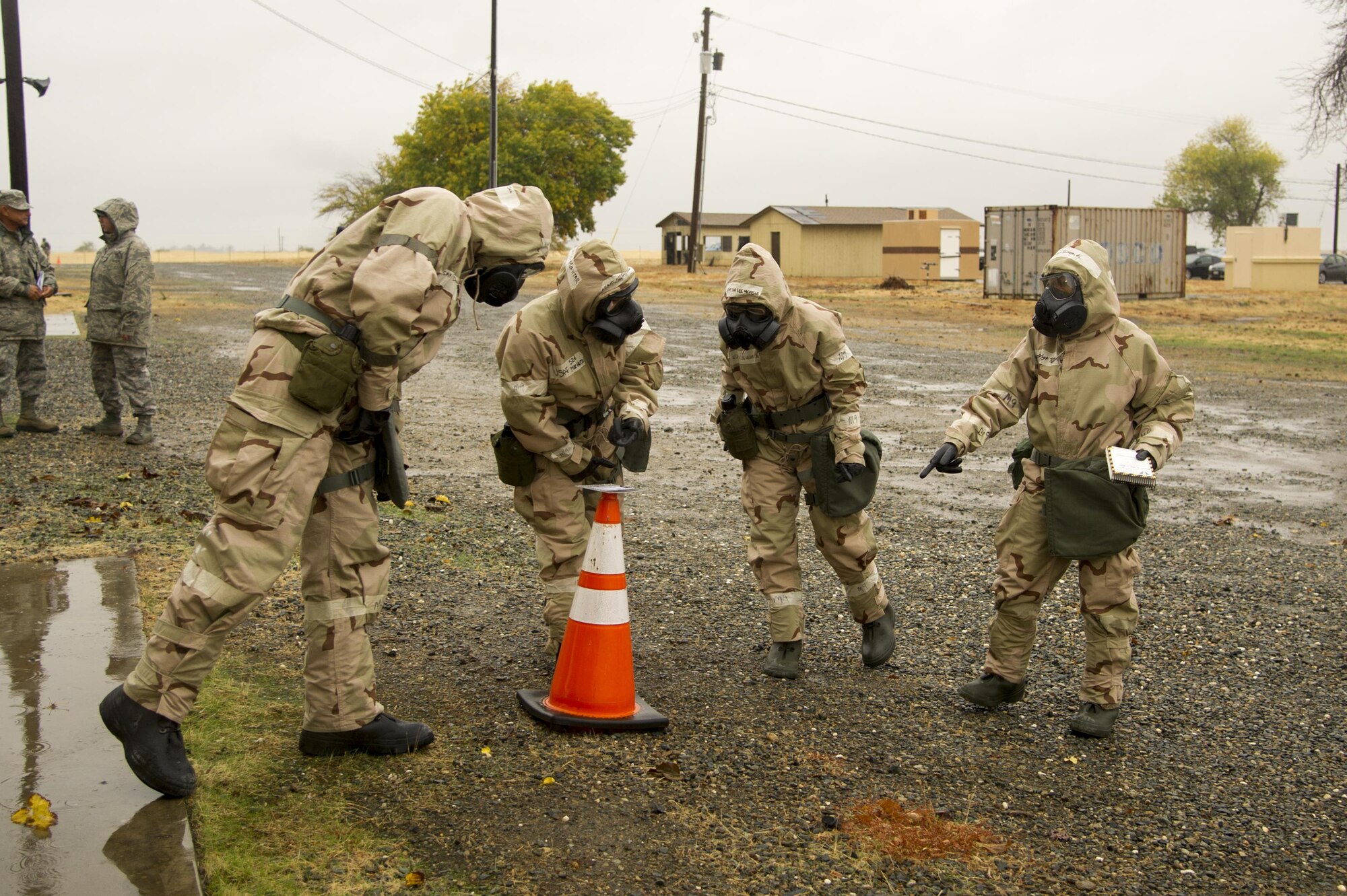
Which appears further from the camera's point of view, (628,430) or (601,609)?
(628,430)

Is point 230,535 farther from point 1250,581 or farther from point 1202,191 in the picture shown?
point 1202,191

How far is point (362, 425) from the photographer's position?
13.3 feet

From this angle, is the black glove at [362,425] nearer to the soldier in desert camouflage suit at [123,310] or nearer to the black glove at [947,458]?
the black glove at [947,458]

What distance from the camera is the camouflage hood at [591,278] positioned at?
15.6 ft

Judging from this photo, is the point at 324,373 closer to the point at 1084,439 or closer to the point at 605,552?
the point at 605,552

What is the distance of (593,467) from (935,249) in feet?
149

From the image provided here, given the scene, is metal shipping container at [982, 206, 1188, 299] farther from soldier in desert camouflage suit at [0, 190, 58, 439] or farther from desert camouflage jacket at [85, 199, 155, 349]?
soldier in desert camouflage suit at [0, 190, 58, 439]

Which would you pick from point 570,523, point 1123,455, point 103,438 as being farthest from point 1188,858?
point 103,438

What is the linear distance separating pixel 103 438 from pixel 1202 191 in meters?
90.6

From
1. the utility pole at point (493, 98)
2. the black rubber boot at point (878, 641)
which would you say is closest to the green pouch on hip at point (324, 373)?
the black rubber boot at point (878, 641)

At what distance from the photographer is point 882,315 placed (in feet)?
98.5

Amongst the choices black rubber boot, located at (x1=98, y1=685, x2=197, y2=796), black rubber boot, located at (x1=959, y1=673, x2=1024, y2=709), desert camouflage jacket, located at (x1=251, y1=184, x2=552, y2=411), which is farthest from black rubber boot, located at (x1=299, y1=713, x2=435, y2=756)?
black rubber boot, located at (x1=959, y1=673, x2=1024, y2=709)

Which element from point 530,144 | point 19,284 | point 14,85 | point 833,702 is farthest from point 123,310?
point 530,144

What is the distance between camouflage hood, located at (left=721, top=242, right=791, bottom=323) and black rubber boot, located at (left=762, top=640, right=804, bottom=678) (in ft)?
4.69
